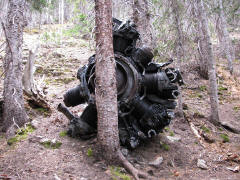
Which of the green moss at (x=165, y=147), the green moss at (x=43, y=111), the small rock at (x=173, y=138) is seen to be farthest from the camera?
the green moss at (x=43, y=111)

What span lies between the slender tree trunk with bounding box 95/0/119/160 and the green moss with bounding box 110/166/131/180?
0.27m

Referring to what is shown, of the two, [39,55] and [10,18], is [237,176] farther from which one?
[39,55]

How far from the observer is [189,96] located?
13320mm

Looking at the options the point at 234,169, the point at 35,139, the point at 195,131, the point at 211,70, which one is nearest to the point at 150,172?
the point at 234,169

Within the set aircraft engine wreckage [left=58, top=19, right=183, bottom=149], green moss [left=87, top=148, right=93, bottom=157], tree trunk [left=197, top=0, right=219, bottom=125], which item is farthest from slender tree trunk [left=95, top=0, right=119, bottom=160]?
tree trunk [left=197, top=0, right=219, bottom=125]

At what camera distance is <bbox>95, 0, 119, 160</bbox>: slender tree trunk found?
5016 millimetres

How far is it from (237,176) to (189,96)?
8.05 meters

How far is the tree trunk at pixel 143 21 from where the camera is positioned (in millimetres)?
9016

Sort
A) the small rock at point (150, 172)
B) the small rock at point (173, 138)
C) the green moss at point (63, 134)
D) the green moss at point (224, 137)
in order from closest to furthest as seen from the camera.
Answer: the small rock at point (150, 172) < the green moss at point (63, 134) < the small rock at point (173, 138) < the green moss at point (224, 137)

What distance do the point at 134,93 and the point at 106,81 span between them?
1451mm

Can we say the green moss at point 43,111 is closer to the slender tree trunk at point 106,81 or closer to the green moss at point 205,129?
the slender tree trunk at point 106,81

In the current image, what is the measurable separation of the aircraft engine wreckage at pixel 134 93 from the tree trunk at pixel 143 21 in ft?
7.47

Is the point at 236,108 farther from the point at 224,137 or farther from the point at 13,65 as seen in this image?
the point at 13,65

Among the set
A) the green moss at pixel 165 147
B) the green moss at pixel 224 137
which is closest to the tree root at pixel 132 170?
the green moss at pixel 165 147
